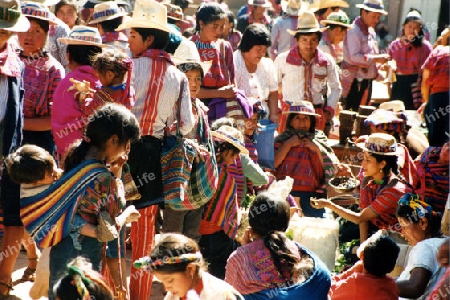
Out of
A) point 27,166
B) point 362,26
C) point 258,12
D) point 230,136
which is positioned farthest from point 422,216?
point 258,12

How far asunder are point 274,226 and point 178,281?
3.29 feet

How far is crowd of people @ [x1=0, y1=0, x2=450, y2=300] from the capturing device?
4.14 metres

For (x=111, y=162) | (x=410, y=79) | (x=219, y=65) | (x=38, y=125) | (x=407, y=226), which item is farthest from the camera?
(x=410, y=79)

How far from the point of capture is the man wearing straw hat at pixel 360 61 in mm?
11273

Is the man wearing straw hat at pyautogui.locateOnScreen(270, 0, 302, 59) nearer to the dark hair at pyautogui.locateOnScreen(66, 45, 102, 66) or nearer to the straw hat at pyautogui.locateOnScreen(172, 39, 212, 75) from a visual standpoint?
the straw hat at pyautogui.locateOnScreen(172, 39, 212, 75)

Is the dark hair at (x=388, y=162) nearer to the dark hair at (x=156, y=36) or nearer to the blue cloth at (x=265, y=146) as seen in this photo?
the blue cloth at (x=265, y=146)

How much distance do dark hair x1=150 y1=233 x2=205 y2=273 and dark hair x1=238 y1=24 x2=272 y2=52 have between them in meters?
4.39

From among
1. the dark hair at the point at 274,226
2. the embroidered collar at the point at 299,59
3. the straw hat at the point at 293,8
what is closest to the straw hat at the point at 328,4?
the straw hat at the point at 293,8

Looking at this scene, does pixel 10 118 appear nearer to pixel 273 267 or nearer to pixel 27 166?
pixel 27 166

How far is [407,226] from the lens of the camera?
5.29m

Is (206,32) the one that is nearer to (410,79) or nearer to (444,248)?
(444,248)

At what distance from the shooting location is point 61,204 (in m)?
4.10

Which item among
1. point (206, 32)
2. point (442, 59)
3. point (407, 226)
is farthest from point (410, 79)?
point (407, 226)

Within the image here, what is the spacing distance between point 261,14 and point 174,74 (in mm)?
8497
